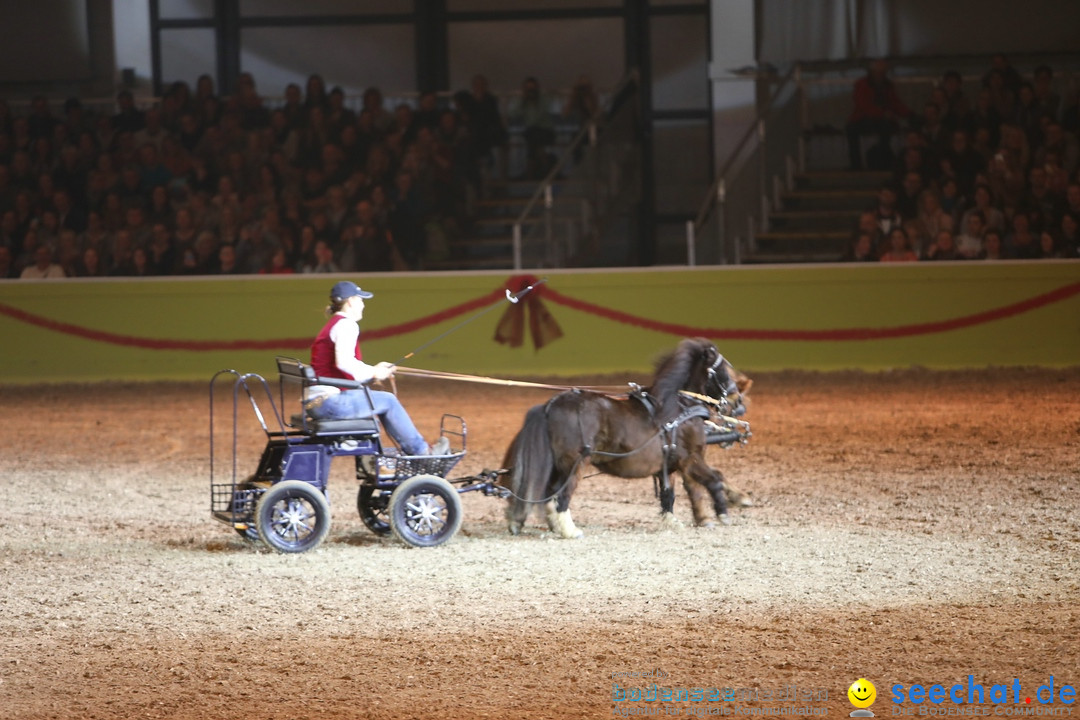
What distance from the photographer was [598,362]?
1580 cm

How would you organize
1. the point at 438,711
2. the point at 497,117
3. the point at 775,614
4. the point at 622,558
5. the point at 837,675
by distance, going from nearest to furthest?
the point at 438,711 → the point at 837,675 → the point at 775,614 → the point at 622,558 → the point at 497,117

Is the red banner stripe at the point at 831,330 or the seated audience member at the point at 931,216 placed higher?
the seated audience member at the point at 931,216

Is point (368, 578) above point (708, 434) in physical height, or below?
below

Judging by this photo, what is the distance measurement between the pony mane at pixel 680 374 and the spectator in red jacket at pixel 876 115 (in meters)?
10.7

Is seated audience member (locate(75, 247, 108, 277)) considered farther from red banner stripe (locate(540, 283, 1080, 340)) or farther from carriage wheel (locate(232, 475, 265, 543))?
carriage wheel (locate(232, 475, 265, 543))

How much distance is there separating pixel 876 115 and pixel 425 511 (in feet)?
40.3

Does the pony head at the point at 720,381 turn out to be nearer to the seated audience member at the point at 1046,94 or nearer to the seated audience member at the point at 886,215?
the seated audience member at the point at 886,215

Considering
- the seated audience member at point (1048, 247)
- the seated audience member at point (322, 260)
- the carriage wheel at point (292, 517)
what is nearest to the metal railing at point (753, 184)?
the seated audience member at point (1048, 247)

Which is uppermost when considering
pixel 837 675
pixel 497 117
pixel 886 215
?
pixel 497 117

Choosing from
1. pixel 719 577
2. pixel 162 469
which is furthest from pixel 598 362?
pixel 719 577

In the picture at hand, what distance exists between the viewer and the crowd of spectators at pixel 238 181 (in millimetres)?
17156

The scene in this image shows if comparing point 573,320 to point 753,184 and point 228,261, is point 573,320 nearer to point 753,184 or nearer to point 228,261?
point 753,184

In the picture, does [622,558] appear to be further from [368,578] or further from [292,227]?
[292,227]

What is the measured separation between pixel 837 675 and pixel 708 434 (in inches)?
129
